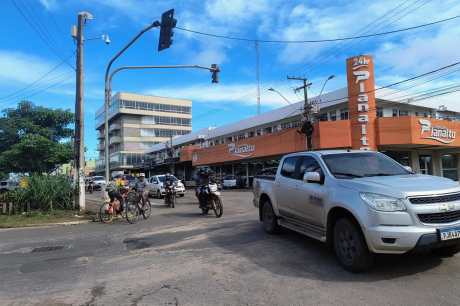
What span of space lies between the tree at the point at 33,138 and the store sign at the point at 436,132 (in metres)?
29.1

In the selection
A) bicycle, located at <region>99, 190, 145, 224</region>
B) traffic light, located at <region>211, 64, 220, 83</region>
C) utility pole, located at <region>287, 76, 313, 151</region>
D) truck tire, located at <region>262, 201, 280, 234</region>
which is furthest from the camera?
utility pole, located at <region>287, 76, 313, 151</region>

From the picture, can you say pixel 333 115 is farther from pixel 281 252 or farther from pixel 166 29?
pixel 281 252

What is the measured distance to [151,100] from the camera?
9781 centimetres

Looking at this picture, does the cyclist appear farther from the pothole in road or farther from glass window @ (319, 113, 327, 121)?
glass window @ (319, 113, 327, 121)

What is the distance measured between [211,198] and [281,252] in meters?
7.27

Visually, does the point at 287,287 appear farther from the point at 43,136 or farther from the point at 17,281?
the point at 43,136

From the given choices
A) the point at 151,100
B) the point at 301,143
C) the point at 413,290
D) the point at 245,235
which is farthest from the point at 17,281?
the point at 151,100

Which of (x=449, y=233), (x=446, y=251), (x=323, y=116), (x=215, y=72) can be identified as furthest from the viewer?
(x=323, y=116)

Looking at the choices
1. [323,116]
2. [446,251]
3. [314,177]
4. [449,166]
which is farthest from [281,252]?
[449,166]

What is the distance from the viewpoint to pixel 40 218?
15.4 meters

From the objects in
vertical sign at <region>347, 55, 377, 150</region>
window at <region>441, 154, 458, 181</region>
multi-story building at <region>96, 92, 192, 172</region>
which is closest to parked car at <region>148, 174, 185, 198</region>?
vertical sign at <region>347, 55, 377, 150</region>

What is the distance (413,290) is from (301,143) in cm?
2864

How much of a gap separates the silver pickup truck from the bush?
39.0 ft

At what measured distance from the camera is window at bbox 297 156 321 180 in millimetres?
7773
